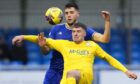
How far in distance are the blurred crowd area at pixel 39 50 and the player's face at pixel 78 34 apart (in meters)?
6.64

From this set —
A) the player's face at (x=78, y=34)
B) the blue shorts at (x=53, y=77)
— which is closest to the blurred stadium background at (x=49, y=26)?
the blue shorts at (x=53, y=77)

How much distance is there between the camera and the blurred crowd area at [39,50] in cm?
1427

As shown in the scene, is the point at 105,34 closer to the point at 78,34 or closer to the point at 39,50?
the point at 78,34

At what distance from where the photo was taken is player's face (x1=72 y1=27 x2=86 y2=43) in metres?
7.55

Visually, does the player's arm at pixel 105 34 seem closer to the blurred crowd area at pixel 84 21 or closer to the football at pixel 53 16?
the football at pixel 53 16

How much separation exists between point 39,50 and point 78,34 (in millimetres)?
8036

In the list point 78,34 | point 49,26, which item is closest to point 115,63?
point 78,34

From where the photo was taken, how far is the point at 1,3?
54.4 feet

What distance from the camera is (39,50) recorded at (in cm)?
1555

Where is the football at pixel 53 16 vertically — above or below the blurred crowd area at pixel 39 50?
above

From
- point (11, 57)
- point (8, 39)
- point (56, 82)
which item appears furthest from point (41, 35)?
point (8, 39)

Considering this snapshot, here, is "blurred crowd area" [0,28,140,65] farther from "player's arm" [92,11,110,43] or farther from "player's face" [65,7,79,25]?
"player's face" [65,7,79,25]

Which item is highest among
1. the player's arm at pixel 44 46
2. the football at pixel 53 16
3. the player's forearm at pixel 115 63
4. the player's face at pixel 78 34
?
the football at pixel 53 16

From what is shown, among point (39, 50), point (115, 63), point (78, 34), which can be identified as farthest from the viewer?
point (39, 50)
